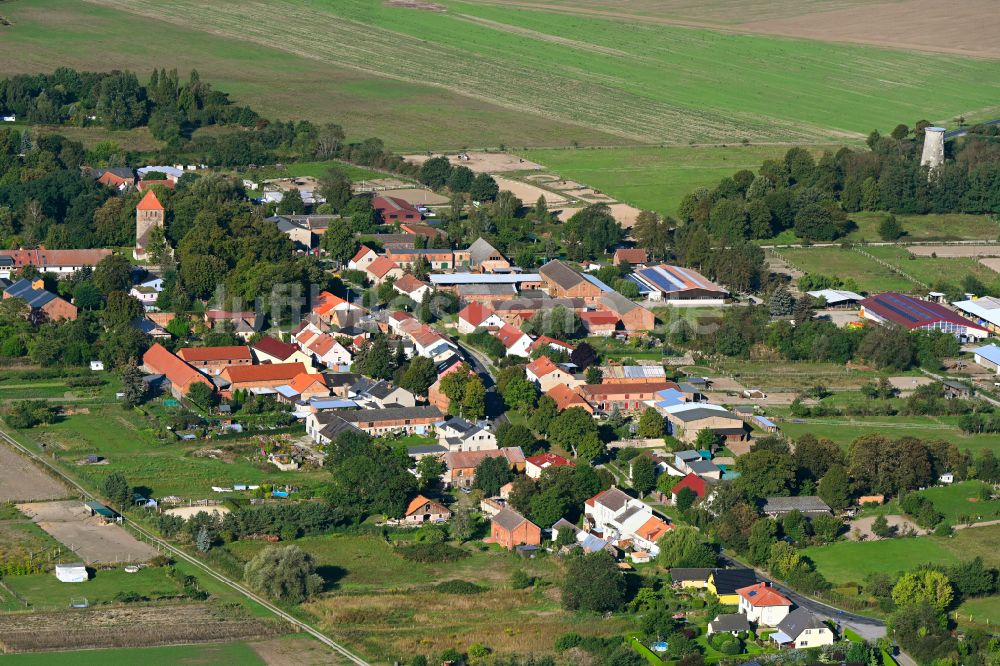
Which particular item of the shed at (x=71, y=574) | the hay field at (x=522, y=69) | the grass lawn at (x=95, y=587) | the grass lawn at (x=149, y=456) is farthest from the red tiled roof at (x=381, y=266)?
the shed at (x=71, y=574)

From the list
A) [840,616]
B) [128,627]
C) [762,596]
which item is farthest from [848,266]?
[128,627]

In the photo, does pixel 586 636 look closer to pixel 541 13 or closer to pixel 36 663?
pixel 36 663

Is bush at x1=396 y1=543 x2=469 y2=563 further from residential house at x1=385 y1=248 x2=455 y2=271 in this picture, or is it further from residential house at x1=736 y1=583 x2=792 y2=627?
residential house at x1=385 y1=248 x2=455 y2=271

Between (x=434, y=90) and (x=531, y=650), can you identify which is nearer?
(x=531, y=650)

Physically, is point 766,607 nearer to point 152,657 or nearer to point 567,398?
point 152,657

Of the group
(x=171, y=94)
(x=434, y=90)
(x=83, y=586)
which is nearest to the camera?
(x=83, y=586)

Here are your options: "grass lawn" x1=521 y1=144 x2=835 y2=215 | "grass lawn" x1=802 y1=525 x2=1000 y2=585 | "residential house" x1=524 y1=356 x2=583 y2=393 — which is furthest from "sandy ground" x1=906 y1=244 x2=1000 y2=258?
"grass lawn" x1=802 y1=525 x2=1000 y2=585

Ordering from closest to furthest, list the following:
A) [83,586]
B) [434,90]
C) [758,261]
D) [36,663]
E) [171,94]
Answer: [36,663]
[83,586]
[758,261]
[171,94]
[434,90]

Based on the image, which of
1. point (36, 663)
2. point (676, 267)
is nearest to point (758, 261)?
point (676, 267)
